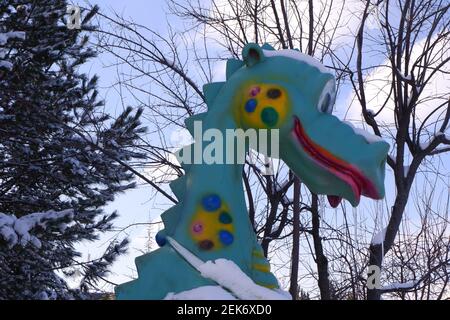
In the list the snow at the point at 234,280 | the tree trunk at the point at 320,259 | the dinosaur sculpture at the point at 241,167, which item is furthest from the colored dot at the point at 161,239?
the tree trunk at the point at 320,259

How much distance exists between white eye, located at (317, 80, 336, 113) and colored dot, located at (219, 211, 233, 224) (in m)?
0.69

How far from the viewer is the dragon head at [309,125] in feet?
9.43

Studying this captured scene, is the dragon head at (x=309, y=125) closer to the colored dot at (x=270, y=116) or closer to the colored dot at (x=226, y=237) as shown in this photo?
the colored dot at (x=270, y=116)

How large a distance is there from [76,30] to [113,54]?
4.72ft

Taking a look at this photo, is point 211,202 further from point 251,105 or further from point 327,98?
point 327,98

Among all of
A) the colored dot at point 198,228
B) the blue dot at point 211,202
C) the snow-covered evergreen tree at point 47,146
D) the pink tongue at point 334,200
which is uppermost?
the snow-covered evergreen tree at point 47,146

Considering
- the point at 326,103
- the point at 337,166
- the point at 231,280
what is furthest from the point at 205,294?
the point at 326,103

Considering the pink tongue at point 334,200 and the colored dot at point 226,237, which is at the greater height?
the pink tongue at point 334,200

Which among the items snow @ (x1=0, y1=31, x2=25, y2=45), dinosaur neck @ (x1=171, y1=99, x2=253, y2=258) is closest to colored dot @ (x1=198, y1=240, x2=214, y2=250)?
dinosaur neck @ (x1=171, y1=99, x2=253, y2=258)

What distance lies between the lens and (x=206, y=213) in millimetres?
2982

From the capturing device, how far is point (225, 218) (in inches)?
117

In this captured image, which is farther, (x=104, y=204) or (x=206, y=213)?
(x=104, y=204)
